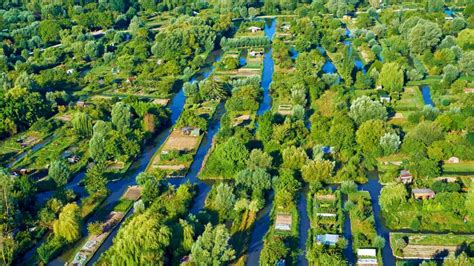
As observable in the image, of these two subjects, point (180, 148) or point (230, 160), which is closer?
point (230, 160)

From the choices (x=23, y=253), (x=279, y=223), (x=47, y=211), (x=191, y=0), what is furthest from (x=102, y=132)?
(x=191, y=0)

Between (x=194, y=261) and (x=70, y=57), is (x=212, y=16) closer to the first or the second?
(x=70, y=57)

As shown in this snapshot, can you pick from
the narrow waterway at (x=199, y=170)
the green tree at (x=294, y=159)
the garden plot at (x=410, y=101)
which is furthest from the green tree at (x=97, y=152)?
the garden plot at (x=410, y=101)

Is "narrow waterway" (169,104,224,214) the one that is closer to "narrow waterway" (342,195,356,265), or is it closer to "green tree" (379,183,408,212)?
"narrow waterway" (342,195,356,265)

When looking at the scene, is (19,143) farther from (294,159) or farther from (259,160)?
(294,159)

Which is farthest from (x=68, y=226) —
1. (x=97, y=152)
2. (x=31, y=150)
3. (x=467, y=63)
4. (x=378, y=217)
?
(x=467, y=63)

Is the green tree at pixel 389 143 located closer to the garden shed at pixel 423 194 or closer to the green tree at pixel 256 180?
the garden shed at pixel 423 194
